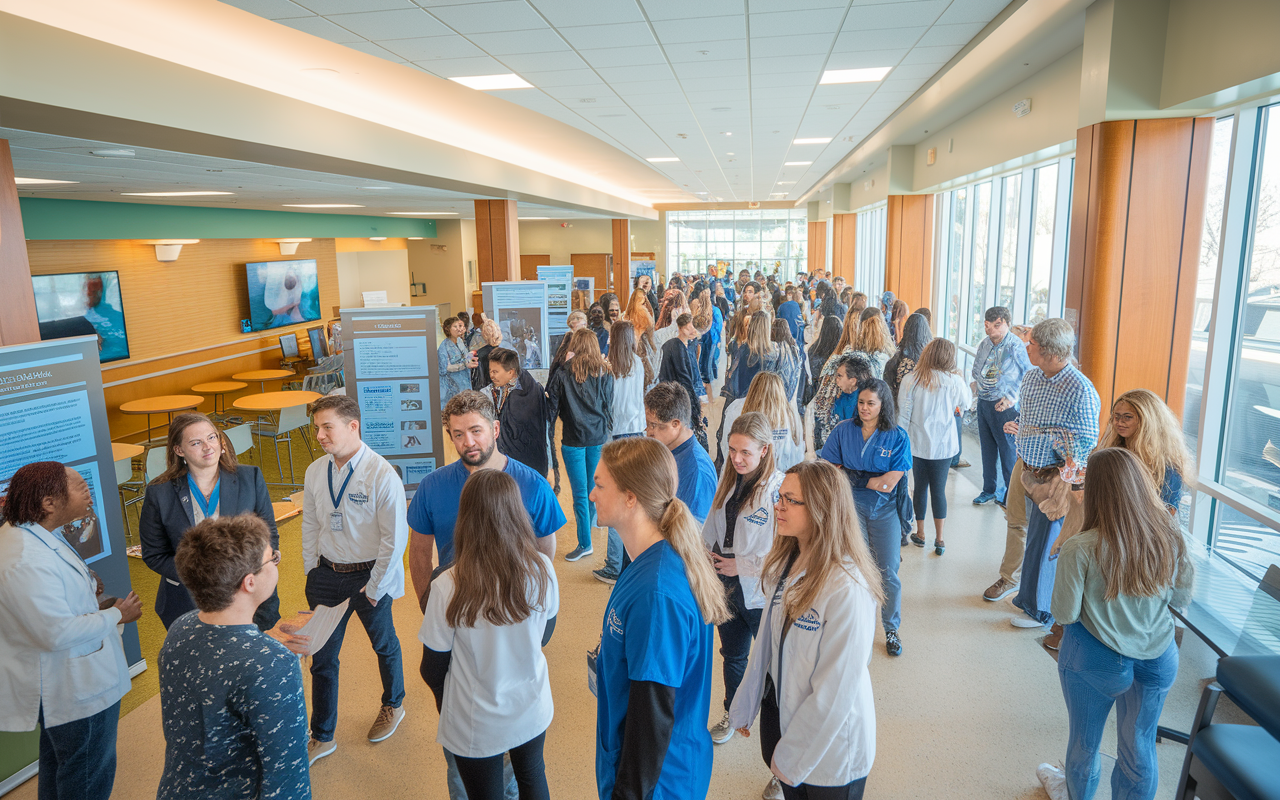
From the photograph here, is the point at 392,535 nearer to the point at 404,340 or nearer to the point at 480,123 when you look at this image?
the point at 404,340

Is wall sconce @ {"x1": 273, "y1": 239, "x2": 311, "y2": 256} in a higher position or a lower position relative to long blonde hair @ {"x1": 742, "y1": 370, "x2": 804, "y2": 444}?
higher

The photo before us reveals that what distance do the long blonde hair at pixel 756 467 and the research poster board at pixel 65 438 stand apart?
10.8 ft

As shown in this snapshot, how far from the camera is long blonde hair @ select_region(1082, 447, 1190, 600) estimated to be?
2.46 metres

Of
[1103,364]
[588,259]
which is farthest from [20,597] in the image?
[588,259]

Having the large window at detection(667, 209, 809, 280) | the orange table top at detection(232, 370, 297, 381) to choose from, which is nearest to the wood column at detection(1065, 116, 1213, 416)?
the orange table top at detection(232, 370, 297, 381)

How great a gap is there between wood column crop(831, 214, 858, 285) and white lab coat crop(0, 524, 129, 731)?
18.1 meters

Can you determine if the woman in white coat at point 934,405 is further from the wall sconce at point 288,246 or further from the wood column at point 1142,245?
the wall sconce at point 288,246

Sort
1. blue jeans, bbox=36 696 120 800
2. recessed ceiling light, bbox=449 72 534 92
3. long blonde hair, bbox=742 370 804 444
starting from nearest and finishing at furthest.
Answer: blue jeans, bbox=36 696 120 800 < long blonde hair, bbox=742 370 804 444 < recessed ceiling light, bbox=449 72 534 92

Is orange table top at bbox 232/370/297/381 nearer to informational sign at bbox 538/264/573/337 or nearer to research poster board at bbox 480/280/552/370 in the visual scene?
informational sign at bbox 538/264/573/337

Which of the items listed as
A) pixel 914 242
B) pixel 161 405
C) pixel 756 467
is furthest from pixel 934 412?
pixel 161 405

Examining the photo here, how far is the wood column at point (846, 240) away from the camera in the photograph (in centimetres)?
1888

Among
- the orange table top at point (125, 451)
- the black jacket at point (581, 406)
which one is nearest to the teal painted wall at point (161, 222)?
the orange table top at point (125, 451)

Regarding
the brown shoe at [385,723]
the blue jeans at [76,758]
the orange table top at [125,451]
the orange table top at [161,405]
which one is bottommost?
the brown shoe at [385,723]

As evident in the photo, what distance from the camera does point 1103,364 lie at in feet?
15.4
